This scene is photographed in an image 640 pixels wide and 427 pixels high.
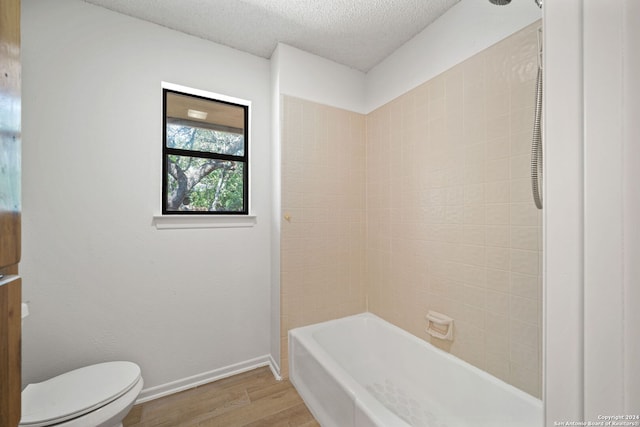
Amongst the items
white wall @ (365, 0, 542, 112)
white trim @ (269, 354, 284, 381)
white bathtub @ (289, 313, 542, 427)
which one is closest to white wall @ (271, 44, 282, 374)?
white trim @ (269, 354, 284, 381)

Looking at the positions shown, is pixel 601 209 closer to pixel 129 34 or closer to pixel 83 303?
pixel 83 303

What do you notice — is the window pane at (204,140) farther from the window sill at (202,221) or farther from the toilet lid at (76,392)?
the toilet lid at (76,392)

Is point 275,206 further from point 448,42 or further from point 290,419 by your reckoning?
point 448,42

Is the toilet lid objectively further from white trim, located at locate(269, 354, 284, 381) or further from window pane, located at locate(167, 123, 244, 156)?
window pane, located at locate(167, 123, 244, 156)

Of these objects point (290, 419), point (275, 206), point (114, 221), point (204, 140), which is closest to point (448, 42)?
point (275, 206)

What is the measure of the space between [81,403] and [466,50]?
2.73 m

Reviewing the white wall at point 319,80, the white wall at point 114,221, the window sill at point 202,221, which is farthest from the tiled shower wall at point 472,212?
the white wall at point 114,221

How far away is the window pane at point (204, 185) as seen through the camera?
6.25ft

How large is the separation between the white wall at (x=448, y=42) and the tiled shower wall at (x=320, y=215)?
0.42 metres

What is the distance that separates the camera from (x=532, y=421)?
1192 mm

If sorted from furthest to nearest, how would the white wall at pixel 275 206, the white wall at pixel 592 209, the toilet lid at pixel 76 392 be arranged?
the white wall at pixel 275 206 < the toilet lid at pixel 76 392 < the white wall at pixel 592 209

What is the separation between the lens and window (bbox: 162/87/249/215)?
6.21 ft

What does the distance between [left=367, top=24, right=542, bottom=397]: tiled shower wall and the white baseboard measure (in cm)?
103

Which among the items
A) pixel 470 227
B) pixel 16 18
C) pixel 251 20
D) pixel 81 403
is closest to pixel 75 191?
pixel 81 403
